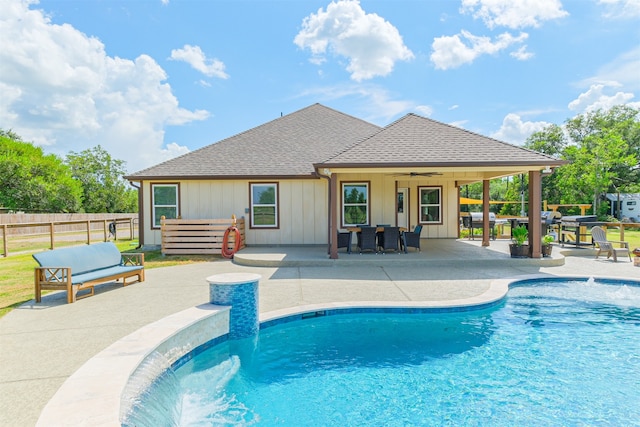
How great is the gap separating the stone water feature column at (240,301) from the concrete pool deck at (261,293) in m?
0.58

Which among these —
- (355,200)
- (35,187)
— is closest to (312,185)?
(355,200)

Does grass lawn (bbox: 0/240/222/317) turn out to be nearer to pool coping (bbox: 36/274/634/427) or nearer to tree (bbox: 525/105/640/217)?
pool coping (bbox: 36/274/634/427)

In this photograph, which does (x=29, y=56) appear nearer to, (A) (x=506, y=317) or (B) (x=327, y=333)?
(B) (x=327, y=333)

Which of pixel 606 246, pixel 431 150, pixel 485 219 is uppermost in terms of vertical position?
pixel 431 150

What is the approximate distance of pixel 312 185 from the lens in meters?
13.0

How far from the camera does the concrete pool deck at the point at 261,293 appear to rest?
345 cm

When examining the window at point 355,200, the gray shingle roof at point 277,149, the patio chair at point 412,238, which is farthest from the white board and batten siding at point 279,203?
the patio chair at point 412,238

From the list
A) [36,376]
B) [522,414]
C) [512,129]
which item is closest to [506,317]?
[522,414]

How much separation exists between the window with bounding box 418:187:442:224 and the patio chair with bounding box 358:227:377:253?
4939mm

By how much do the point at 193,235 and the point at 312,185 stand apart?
15.2 feet

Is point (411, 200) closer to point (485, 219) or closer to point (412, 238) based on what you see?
point (485, 219)

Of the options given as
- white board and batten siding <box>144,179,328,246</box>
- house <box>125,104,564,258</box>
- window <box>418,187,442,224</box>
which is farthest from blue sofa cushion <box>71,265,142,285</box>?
window <box>418,187,442,224</box>

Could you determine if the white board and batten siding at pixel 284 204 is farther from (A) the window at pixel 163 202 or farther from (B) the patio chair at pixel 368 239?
(B) the patio chair at pixel 368 239

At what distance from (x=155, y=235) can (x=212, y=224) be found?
2.84 m
